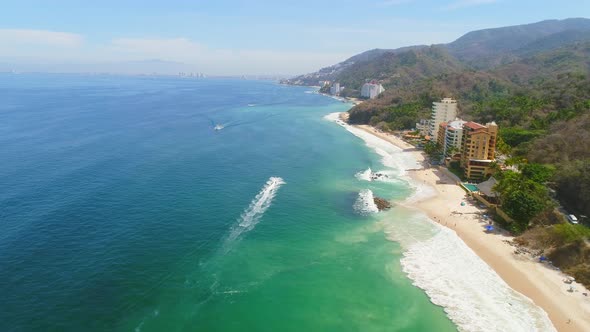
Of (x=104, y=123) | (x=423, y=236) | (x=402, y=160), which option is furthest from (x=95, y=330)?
(x=104, y=123)

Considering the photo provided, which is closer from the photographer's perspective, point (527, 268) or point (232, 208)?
point (527, 268)

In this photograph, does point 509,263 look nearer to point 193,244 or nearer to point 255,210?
point 255,210

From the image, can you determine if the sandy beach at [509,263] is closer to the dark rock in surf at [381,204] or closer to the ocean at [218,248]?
the ocean at [218,248]

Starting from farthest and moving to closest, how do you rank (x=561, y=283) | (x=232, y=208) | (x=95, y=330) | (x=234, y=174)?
(x=234, y=174) < (x=232, y=208) < (x=561, y=283) < (x=95, y=330)

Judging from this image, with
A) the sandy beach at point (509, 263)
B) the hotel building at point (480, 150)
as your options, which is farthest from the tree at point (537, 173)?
the hotel building at point (480, 150)

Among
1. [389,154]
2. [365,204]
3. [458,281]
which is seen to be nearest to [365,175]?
[365,204]

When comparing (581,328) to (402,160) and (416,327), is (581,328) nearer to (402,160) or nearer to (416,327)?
(416,327)


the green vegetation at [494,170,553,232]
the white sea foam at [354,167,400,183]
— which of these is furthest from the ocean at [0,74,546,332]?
the green vegetation at [494,170,553,232]
